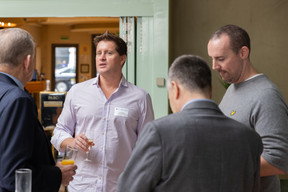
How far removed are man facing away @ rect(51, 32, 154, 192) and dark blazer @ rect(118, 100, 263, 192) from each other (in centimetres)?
109

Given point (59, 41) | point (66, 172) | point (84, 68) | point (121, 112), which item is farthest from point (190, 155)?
point (59, 41)

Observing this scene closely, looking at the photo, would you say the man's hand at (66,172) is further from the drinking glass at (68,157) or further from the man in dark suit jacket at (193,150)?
the man in dark suit jacket at (193,150)

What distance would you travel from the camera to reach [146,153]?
1303mm

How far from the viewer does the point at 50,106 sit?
20.0ft

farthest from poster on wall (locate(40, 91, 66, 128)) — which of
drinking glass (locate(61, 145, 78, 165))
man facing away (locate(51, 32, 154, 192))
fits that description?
drinking glass (locate(61, 145, 78, 165))

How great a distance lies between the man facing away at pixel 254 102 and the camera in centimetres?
Result: 175

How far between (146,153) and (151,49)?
364cm

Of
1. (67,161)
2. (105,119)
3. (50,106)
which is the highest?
(105,119)

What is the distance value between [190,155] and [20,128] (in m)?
0.73

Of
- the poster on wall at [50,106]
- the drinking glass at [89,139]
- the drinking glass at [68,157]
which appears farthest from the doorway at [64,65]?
the drinking glass at [68,157]

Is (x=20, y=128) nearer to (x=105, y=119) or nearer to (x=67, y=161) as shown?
(x=67, y=161)

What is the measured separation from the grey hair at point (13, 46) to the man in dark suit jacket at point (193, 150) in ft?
A: 2.49

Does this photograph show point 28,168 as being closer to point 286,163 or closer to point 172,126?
point 172,126

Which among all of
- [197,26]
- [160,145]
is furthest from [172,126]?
[197,26]
